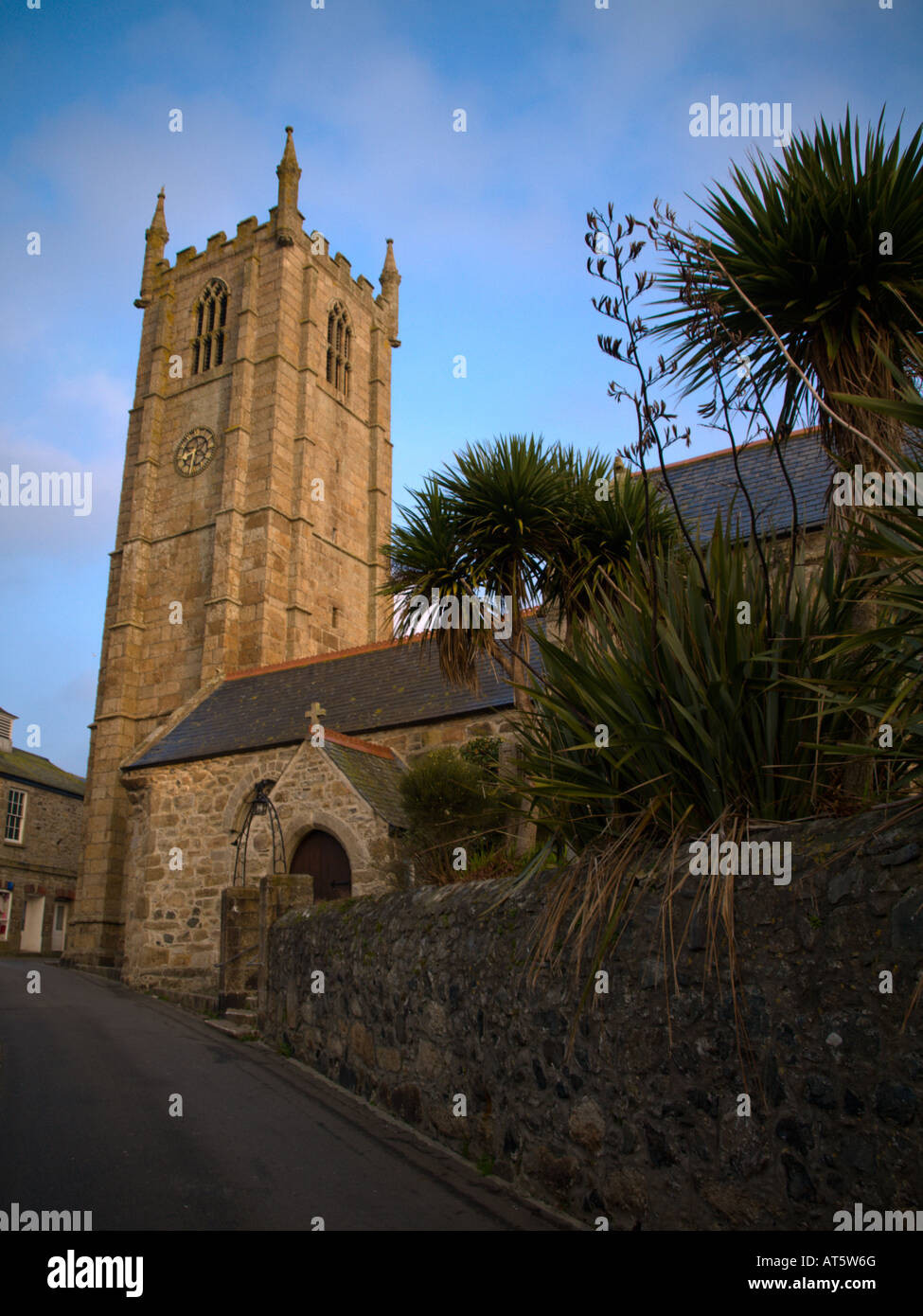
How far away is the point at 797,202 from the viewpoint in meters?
5.99

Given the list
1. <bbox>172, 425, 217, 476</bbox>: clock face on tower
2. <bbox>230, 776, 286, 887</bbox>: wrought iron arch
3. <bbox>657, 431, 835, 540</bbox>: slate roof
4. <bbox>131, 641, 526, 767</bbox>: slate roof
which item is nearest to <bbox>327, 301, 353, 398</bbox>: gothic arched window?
<bbox>172, 425, 217, 476</bbox>: clock face on tower

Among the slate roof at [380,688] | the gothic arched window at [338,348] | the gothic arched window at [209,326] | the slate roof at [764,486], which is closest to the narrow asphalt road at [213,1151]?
the slate roof at [380,688]

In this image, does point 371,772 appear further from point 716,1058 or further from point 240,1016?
point 716,1058

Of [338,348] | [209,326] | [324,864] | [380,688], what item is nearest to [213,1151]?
[324,864]

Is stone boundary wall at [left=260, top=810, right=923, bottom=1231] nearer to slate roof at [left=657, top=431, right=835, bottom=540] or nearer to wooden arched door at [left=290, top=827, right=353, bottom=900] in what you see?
wooden arched door at [left=290, top=827, right=353, bottom=900]

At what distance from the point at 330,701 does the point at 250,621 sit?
1235cm

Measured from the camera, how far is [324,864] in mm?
14836

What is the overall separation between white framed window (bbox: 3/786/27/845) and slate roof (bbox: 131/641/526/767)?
499 inches

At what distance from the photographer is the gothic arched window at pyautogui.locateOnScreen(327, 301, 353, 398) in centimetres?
3800

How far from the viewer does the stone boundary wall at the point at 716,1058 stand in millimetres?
3617

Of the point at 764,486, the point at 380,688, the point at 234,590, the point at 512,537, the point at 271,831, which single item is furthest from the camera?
the point at 234,590

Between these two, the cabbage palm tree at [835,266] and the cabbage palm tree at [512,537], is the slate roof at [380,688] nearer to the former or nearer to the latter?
the cabbage palm tree at [512,537]

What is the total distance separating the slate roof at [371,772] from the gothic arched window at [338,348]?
25.6 meters
